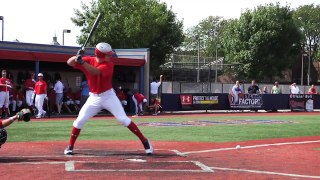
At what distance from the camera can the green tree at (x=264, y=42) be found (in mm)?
56688

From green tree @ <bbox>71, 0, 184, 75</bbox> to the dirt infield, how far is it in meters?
35.3

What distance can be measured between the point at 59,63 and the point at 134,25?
757 inches

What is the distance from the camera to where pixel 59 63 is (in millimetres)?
29219

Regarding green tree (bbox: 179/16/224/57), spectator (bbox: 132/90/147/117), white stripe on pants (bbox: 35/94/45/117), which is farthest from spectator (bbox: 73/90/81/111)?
green tree (bbox: 179/16/224/57)

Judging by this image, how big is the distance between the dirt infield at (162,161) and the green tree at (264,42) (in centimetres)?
4518

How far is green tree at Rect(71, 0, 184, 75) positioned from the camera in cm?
4856

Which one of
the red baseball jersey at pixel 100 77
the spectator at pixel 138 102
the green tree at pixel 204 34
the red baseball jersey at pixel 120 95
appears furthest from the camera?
the green tree at pixel 204 34

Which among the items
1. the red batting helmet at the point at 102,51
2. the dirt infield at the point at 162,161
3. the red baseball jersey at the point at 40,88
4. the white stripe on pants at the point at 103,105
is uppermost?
the red batting helmet at the point at 102,51

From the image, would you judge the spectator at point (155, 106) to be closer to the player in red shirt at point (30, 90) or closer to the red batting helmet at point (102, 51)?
the player in red shirt at point (30, 90)

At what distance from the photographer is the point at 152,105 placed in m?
28.9

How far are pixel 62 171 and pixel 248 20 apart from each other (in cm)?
5335

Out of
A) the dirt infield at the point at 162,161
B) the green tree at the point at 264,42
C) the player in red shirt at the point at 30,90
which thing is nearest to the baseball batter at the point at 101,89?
the dirt infield at the point at 162,161

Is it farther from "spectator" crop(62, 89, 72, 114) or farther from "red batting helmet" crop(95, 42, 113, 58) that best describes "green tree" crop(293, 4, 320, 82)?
"red batting helmet" crop(95, 42, 113, 58)

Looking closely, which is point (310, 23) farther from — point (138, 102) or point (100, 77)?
point (100, 77)
